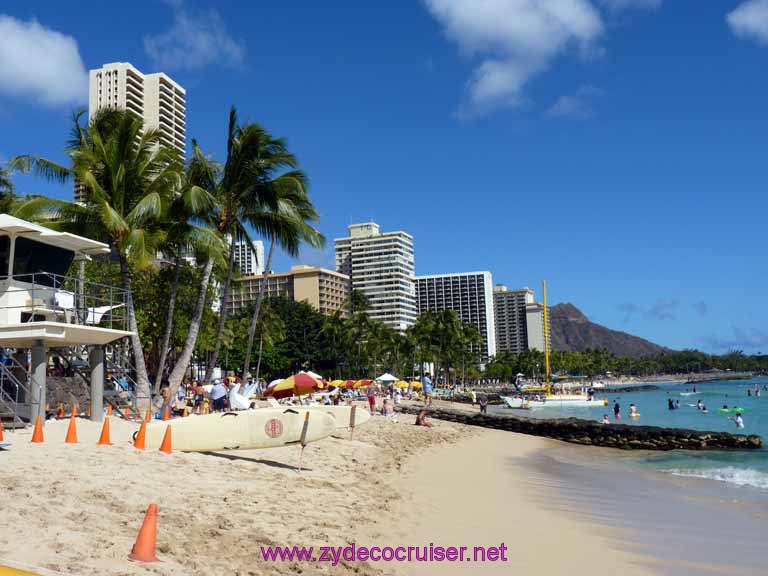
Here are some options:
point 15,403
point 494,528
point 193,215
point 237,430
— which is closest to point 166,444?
point 237,430

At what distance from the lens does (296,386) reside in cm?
2441

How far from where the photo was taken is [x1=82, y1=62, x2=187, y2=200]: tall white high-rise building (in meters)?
150

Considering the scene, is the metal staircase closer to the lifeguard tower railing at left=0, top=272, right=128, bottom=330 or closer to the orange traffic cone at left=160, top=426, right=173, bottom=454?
the lifeguard tower railing at left=0, top=272, right=128, bottom=330

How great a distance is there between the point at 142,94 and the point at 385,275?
81291 millimetres

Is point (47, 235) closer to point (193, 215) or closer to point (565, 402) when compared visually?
point (193, 215)

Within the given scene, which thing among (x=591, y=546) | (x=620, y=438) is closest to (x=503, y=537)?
(x=591, y=546)

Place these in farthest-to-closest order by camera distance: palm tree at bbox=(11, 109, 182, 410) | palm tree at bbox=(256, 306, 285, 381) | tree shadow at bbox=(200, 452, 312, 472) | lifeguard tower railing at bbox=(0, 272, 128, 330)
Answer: palm tree at bbox=(256, 306, 285, 381)
palm tree at bbox=(11, 109, 182, 410)
lifeguard tower railing at bbox=(0, 272, 128, 330)
tree shadow at bbox=(200, 452, 312, 472)

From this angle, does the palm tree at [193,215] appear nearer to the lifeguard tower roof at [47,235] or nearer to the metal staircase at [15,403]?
the lifeguard tower roof at [47,235]

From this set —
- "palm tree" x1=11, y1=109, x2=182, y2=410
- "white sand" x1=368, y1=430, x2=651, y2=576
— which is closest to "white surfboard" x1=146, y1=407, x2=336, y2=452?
"white sand" x1=368, y1=430, x2=651, y2=576

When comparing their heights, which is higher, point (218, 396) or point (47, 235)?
point (47, 235)

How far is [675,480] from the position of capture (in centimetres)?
1752

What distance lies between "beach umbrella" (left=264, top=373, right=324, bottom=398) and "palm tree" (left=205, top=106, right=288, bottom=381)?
5.57 m

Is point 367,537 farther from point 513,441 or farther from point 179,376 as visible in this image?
point 513,441

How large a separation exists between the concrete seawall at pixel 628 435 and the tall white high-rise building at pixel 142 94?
131 metres
